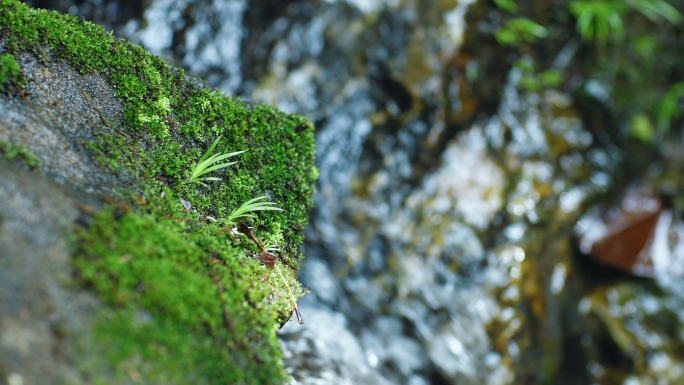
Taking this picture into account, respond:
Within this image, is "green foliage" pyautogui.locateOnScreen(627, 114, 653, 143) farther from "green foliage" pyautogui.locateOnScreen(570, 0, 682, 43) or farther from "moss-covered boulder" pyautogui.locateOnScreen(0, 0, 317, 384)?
"moss-covered boulder" pyautogui.locateOnScreen(0, 0, 317, 384)

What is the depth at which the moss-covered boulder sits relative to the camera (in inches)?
55.6

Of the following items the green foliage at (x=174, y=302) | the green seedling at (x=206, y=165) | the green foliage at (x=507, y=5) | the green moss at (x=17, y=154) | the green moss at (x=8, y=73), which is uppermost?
the green foliage at (x=507, y=5)

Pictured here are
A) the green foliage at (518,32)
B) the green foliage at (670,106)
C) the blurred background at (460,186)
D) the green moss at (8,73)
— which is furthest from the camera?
the green foliage at (670,106)

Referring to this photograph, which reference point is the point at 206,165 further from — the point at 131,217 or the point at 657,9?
the point at 657,9

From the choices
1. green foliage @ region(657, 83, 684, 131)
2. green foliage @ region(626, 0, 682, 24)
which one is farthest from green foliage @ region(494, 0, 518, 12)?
green foliage @ region(657, 83, 684, 131)

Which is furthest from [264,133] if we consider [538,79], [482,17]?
[538,79]

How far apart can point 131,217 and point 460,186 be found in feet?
11.9

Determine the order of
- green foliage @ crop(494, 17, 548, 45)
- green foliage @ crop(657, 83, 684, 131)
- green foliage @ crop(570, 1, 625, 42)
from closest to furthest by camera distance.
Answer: green foliage @ crop(494, 17, 548, 45)
green foliage @ crop(570, 1, 625, 42)
green foliage @ crop(657, 83, 684, 131)

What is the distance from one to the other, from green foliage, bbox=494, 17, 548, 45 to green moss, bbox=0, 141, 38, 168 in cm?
482

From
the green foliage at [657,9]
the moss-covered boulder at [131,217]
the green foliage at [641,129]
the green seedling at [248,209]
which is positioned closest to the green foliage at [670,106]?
the green foliage at [641,129]

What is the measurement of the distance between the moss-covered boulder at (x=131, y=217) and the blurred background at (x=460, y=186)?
5.79 feet

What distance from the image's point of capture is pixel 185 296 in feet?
5.27

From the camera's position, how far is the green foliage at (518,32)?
5336 mm

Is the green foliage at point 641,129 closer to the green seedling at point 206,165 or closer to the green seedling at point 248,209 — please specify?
the green seedling at point 248,209
